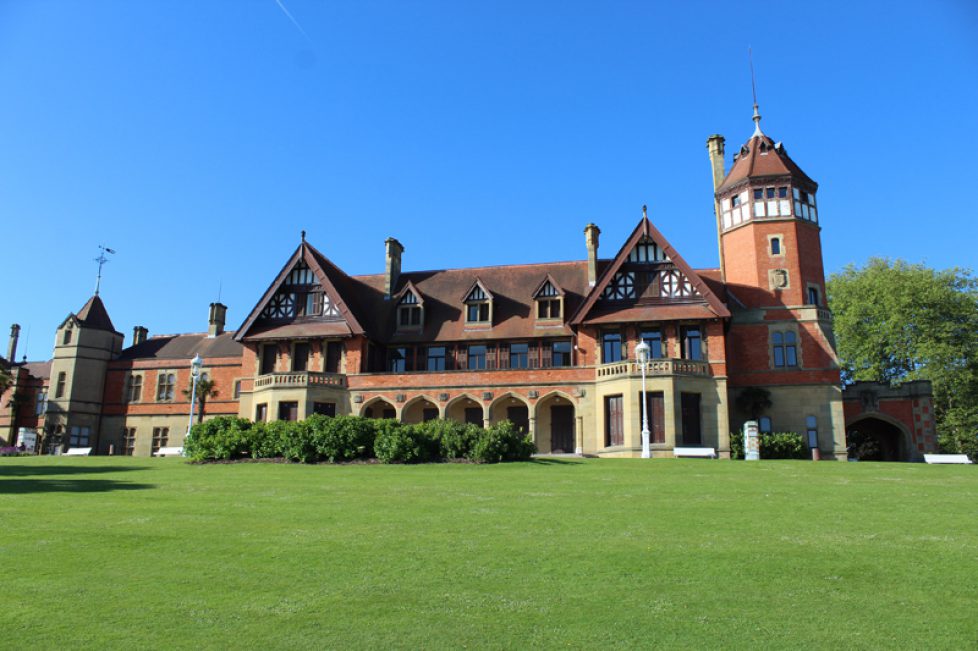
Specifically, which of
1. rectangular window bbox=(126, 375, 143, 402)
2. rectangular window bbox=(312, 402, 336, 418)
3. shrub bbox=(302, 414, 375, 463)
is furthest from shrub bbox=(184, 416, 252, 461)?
rectangular window bbox=(126, 375, 143, 402)

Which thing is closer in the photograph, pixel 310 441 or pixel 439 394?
pixel 310 441

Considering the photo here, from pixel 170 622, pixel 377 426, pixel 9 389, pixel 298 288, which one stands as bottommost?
pixel 170 622

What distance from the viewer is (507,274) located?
43250 mm

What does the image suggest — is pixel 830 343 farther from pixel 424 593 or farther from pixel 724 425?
pixel 424 593

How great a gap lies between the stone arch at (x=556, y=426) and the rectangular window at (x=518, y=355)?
8.07 ft

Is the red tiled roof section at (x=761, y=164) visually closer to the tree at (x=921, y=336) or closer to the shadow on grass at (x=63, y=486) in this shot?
the tree at (x=921, y=336)

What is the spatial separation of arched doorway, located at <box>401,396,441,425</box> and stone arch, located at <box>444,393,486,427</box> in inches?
31.6

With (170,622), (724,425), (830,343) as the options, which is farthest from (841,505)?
(830,343)

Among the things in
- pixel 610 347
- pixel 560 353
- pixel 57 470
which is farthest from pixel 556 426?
pixel 57 470

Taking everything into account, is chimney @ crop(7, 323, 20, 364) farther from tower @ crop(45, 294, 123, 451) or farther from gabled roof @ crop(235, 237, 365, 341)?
gabled roof @ crop(235, 237, 365, 341)

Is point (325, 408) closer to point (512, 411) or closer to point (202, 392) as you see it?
point (512, 411)

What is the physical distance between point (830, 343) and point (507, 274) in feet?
58.5

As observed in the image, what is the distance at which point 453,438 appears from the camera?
26141 mm

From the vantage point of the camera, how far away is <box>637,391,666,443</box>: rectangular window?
3334cm
